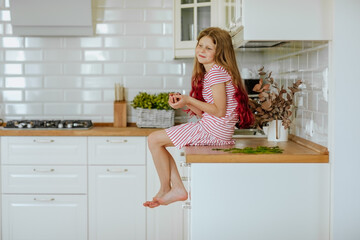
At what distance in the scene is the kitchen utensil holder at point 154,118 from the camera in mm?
3877

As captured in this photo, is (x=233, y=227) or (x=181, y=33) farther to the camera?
(x=181, y=33)

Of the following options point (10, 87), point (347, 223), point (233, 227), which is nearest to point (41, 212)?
point (10, 87)

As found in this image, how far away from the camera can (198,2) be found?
3703 mm

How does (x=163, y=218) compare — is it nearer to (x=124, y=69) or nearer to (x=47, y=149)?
(x=47, y=149)

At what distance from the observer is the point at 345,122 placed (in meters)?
2.34

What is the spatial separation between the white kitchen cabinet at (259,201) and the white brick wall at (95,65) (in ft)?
6.10

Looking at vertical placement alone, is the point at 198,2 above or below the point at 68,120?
above

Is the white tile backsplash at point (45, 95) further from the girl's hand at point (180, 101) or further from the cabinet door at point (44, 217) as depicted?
the girl's hand at point (180, 101)

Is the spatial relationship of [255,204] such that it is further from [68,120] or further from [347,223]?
[68,120]

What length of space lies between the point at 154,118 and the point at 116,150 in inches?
13.9

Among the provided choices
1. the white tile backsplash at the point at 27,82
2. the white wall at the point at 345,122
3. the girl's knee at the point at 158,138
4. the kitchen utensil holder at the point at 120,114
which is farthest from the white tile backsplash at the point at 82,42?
the white wall at the point at 345,122

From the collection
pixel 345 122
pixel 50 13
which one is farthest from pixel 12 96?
pixel 345 122

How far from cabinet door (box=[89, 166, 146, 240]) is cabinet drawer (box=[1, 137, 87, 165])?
0.15 m

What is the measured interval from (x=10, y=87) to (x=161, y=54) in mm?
1203
